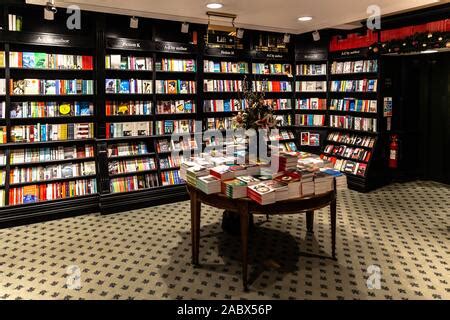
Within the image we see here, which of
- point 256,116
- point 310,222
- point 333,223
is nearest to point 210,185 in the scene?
point 256,116

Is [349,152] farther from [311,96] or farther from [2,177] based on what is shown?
[2,177]

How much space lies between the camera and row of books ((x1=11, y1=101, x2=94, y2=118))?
16.9 feet

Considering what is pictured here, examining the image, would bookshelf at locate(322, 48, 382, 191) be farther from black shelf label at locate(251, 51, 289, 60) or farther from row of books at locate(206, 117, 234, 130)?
row of books at locate(206, 117, 234, 130)

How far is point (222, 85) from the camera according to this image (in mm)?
6746

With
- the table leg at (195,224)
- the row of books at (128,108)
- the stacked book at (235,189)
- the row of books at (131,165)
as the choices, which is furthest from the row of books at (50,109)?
the stacked book at (235,189)

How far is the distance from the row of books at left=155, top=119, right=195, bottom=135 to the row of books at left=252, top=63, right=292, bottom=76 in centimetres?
168

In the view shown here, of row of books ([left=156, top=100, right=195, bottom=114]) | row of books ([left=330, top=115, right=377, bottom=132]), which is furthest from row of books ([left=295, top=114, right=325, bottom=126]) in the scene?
row of books ([left=156, top=100, right=195, bottom=114])

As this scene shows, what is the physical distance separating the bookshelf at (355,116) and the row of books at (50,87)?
4.51m

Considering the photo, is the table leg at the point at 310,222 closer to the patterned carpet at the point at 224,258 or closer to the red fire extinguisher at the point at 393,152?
the patterned carpet at the point at 224,258

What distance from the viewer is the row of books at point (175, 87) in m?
6.10

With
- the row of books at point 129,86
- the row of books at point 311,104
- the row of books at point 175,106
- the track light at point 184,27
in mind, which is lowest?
the row of books at point 175,106

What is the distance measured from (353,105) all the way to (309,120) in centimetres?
98

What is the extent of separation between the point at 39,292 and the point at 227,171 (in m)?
2.00
